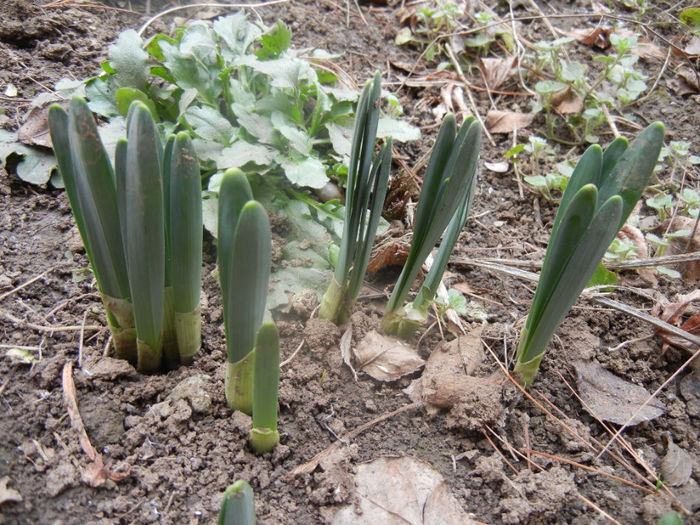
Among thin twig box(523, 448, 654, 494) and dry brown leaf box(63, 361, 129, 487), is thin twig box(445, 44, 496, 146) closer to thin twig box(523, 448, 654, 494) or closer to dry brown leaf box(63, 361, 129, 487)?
thin twig box(523, 448, 654, 494)

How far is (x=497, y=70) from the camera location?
Result: 271 centimetres

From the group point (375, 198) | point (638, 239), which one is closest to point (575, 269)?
point (375, 198)

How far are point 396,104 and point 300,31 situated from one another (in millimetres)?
830

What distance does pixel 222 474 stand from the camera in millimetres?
1166

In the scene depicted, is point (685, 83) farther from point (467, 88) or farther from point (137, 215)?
point (137, 215)

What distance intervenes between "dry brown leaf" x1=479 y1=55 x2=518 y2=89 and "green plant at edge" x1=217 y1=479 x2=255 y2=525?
7.36ft

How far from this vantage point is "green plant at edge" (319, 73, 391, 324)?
4.10ft

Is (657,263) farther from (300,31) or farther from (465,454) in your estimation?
(300,31)

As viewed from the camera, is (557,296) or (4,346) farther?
(4,346)

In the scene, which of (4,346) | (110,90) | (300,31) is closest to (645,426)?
(4,346)

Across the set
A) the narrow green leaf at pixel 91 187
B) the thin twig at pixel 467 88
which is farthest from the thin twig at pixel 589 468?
the thin twig at pixel 467 88

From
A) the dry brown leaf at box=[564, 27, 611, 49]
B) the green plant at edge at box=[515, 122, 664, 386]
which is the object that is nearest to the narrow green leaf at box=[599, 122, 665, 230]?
the green plant at edge at box=[515, 122, 664, 386]

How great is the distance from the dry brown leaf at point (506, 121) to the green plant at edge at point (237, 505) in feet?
6.37

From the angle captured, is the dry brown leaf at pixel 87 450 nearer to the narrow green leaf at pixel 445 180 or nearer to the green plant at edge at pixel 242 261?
the green plant at edge at pixel 242 261
